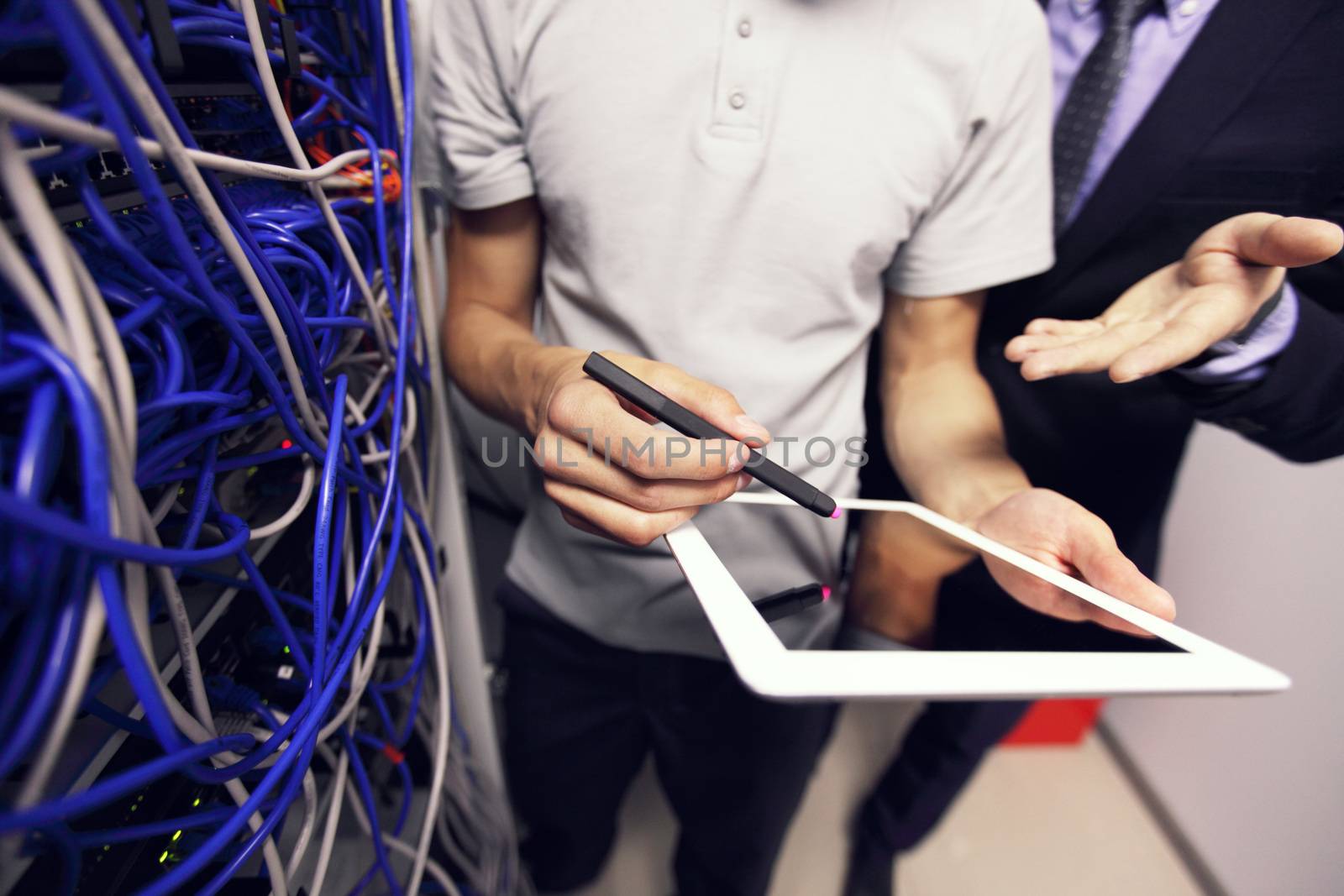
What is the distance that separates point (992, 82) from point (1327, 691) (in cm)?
52

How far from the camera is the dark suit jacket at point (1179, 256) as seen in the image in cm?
34

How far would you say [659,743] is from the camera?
0.65m

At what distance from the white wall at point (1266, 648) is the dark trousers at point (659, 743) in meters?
0.37

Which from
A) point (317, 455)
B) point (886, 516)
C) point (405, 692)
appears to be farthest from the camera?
point (405, 692)

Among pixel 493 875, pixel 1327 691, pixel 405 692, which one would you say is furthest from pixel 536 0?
pixel 493 875

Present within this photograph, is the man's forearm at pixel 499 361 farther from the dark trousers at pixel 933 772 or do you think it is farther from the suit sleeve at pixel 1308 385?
the dark trousers at pixel 933 772

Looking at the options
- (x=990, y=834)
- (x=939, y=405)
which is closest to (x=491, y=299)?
(x=939, y=405)

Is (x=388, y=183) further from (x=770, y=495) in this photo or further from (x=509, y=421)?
(x=770, y=495)

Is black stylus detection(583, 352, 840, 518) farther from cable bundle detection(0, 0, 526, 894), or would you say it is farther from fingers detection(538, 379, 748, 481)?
cable bundle detection(0, 0, 526, 894)

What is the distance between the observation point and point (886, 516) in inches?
18.2

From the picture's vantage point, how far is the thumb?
309 millimetres

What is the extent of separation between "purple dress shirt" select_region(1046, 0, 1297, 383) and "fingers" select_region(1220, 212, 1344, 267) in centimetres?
6

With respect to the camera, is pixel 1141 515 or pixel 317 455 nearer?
pixel 317 455

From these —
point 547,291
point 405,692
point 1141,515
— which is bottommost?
point 405,692
